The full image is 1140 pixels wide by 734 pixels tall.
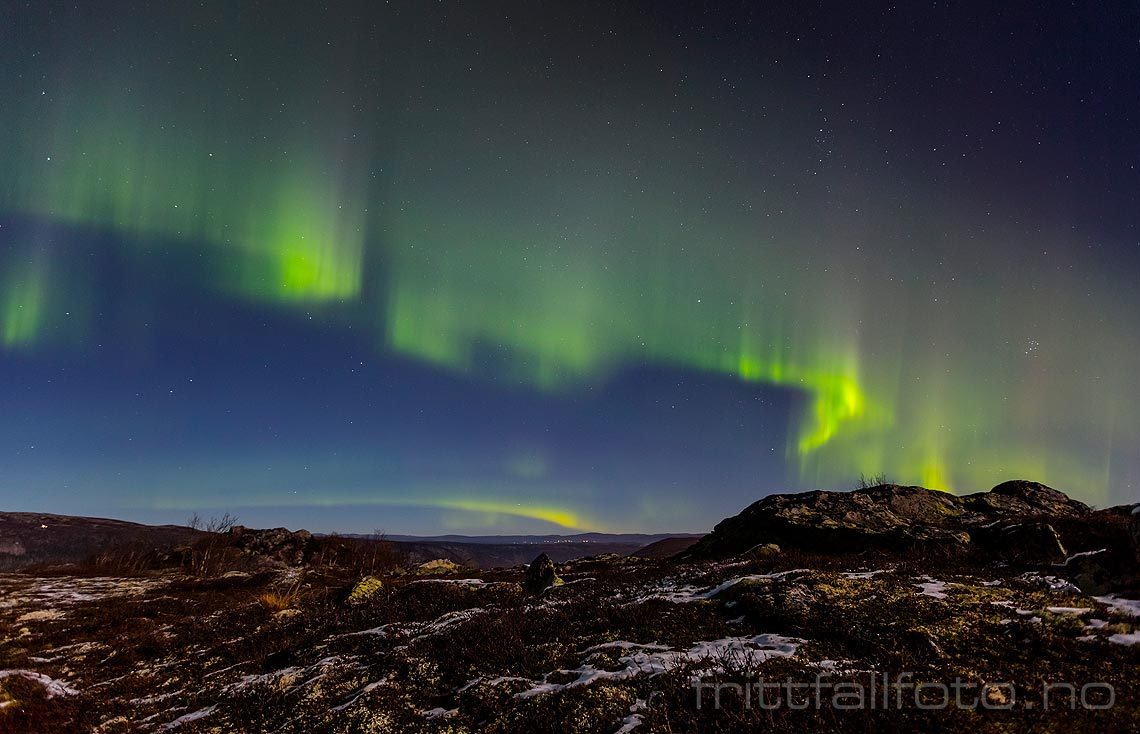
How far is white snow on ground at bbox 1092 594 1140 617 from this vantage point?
23.5 ft

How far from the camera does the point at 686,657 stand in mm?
7762

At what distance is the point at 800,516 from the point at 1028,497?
42.0 feet

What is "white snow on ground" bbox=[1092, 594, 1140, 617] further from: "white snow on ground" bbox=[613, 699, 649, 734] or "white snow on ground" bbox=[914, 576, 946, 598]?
"white snow on ground" bbox=[613, 699, 649, 734]

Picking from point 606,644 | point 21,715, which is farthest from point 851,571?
point 21,715

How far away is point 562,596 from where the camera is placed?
1549cm

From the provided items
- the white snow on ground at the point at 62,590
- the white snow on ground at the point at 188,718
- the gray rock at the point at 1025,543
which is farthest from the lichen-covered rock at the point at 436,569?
the gray rock at the point at 1025,543

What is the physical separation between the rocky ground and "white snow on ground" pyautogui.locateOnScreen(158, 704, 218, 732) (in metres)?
0.07

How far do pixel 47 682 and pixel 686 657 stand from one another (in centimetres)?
1814

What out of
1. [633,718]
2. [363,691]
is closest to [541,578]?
[363,691]

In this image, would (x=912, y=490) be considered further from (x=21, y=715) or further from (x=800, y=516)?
(x=21, y=715)

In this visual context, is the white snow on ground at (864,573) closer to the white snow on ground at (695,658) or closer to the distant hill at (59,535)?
the white snow on ground at (695,658)

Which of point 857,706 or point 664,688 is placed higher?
point 857,706

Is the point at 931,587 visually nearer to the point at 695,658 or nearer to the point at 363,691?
the point at 695,658

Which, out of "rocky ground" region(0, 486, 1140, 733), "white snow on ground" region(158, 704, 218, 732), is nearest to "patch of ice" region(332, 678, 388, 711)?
"rocky ground" region(0, 486, 1140, 733)
